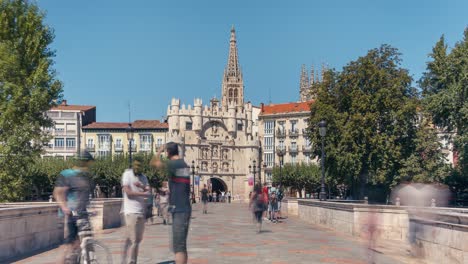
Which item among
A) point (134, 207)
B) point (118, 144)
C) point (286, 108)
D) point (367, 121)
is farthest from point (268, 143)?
point (134, 207)

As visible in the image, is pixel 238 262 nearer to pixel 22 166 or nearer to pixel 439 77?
pixel 22 166

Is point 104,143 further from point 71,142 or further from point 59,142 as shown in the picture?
point 59,142

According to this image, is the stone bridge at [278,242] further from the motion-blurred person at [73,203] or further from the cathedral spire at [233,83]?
the cathedral spire at [233,83]

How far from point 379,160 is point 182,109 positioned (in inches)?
2486

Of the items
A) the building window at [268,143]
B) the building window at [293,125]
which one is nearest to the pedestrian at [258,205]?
the building window at [293,125]

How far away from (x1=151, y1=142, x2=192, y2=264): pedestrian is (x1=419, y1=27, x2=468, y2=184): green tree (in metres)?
32.9

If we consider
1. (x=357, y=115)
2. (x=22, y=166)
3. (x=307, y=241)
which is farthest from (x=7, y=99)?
(x=307, y=241)

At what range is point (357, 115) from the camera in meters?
45.2

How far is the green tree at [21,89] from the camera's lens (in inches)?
1506

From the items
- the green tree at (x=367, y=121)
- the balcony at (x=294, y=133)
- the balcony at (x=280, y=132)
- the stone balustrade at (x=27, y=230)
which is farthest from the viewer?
the balcony at (x=280, y=132)

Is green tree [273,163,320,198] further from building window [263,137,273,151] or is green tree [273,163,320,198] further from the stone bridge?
the stone bridge

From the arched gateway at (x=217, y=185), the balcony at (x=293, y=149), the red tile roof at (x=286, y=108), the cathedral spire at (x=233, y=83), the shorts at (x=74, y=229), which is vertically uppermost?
the cathedral spire at (x=233, y=83)

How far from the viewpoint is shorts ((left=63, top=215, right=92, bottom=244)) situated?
381 inches

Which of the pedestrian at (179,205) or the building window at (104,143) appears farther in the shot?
the building window at (104,143)
